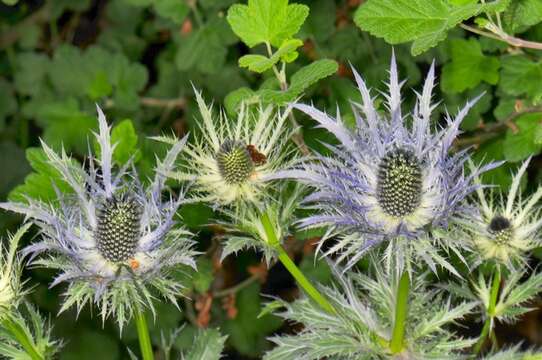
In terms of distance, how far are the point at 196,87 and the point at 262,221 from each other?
26.7 inches

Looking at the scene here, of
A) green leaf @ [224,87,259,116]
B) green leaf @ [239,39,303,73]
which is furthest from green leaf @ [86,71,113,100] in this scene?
green leaf @ [239,39,303,73]

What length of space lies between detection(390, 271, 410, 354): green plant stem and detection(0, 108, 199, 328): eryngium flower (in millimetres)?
244

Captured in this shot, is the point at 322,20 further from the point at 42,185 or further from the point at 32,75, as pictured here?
the point at 32,75

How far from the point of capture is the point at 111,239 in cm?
104

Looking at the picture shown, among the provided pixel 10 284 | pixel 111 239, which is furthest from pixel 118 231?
pixel 10 284

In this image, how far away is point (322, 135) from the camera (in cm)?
140

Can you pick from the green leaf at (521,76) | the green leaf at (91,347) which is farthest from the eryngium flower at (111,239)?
the green leaf at (91,347)

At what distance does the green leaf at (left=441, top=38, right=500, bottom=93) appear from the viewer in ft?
4.61

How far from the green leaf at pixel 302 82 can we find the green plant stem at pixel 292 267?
0.46 feet

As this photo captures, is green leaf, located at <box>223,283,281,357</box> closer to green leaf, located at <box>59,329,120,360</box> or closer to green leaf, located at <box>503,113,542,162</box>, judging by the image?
green leaf, located at <box>59,329,120,360</box>

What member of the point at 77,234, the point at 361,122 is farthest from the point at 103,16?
the point at 361,122

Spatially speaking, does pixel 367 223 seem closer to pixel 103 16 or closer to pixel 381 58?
pixel 381 58

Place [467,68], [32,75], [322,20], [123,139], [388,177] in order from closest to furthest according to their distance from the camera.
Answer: [388,177] → [123,139] → [467,68] → [322,20] → [32,75]

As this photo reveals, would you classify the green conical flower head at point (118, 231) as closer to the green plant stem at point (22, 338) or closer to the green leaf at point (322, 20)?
the green plant stem at point (22, 338)
